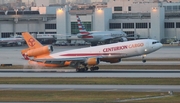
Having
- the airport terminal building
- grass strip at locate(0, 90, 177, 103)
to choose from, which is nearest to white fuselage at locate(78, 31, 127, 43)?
the airport terminal building

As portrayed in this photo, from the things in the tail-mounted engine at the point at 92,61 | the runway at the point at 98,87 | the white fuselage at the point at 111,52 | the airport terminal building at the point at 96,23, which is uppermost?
the airport terminal building at the point at 96,23

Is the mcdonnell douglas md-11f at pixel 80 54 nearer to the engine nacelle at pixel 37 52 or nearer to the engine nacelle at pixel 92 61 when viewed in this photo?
the engine nacelle at pixel 37 52

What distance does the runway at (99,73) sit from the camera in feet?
215

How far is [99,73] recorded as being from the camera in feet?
229

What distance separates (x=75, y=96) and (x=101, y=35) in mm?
99746

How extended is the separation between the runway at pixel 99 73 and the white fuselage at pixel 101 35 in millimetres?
72562

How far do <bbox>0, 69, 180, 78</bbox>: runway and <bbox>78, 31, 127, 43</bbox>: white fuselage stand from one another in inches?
2857

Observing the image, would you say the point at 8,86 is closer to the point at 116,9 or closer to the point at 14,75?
the point at 14,75

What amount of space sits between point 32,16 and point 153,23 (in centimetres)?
3417

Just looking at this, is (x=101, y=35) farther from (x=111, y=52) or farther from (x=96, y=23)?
(x=111, y=52)

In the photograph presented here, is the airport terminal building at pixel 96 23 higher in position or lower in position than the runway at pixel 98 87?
higher

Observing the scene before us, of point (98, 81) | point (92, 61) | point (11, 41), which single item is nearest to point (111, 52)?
point (92, 61)

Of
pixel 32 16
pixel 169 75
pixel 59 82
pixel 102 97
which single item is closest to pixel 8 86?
pixel 59 82

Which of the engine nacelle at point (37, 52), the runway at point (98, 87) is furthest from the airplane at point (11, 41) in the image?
the runway at point (98, 87)
